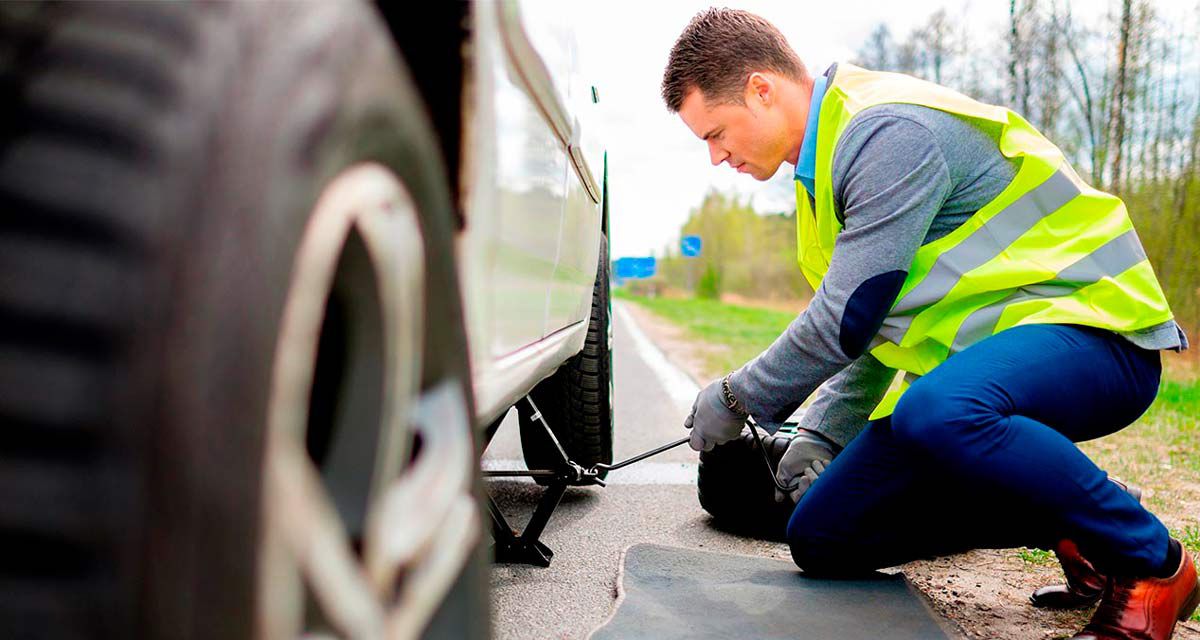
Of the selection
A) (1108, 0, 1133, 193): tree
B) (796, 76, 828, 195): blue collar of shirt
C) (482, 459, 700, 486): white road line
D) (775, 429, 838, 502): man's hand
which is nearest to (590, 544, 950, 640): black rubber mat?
(775, 429, 838, 502): man's hand

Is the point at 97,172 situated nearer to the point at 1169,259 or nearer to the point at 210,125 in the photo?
the point at 210,125

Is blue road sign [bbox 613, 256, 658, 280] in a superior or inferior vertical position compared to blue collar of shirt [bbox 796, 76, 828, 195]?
inferior

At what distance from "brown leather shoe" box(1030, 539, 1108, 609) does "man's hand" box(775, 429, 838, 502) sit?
25.3 inches

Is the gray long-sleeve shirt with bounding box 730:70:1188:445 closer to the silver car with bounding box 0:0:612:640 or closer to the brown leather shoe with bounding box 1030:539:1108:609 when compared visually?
the brown leather shoe with bounding box 1030:539:1108:609

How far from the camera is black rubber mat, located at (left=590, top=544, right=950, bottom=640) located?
84.2 inches

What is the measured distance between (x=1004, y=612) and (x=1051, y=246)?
0.87m

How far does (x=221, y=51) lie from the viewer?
2.02 feet

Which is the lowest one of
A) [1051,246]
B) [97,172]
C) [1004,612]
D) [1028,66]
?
[1004,612]

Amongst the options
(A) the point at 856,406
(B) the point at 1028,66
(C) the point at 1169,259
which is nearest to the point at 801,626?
(A) the point at 856,406

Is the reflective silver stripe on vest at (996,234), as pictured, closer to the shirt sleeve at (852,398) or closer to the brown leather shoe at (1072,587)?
the shirt sleeve at (852,398)

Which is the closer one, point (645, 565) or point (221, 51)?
point (221, 51)

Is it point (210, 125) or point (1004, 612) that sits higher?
point (210, 125)

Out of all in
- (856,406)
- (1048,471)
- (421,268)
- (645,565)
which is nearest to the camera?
(421,268)

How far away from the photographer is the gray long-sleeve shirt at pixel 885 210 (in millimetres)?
2246
